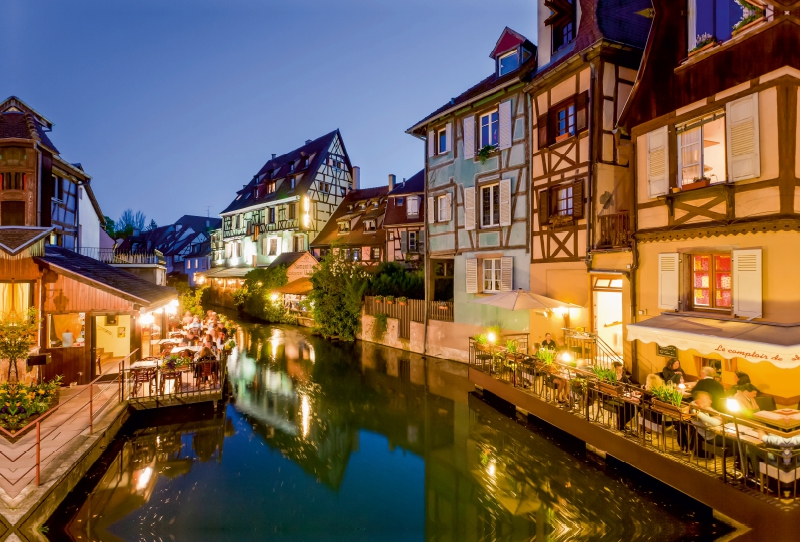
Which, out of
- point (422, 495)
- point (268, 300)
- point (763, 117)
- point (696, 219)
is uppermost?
point (763, 117)

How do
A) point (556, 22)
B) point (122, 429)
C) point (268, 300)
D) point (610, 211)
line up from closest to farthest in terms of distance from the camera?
point (122, 429)
point (610, 211)
point (556, 22)
point (268, 300)

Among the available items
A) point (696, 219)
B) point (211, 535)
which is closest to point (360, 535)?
point (211, 535)

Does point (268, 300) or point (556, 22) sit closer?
point (556, 22)

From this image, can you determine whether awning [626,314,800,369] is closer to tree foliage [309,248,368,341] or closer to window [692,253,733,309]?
window [692,253,733,309]

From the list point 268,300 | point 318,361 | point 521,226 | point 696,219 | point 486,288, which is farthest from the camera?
point 268,300

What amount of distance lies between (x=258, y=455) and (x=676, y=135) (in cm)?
1188

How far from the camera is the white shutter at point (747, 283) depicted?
8516 millimetres

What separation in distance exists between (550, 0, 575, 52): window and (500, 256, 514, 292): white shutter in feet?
24.1

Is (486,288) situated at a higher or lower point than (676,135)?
lower

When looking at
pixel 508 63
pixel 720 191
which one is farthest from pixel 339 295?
pixel 720 191

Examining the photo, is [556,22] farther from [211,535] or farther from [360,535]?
[211,535]

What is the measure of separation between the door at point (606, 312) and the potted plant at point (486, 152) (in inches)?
281

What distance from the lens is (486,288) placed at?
18703mm

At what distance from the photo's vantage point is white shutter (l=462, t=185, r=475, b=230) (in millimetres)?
18875
